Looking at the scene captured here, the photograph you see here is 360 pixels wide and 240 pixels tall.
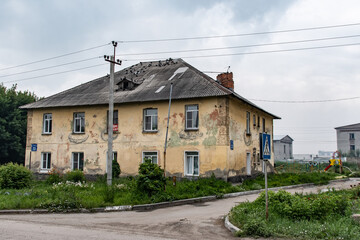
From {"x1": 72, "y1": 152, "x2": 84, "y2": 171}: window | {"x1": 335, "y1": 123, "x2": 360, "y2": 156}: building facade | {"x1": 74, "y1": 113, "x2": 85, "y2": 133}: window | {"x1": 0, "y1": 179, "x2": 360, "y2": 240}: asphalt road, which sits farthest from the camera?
{"x1": 335, "y1": 123, "x2": 360, "y2": 156}: building facade

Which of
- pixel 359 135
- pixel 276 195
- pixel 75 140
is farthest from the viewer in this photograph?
pixel 359 135

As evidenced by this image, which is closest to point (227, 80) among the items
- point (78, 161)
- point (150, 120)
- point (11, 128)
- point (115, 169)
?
point (150, 120)

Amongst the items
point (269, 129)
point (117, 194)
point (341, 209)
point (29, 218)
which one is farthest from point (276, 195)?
point (269, 129)

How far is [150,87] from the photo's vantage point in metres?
23.7

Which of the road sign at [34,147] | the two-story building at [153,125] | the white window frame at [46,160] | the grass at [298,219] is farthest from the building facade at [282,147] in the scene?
the grass at [298,219]

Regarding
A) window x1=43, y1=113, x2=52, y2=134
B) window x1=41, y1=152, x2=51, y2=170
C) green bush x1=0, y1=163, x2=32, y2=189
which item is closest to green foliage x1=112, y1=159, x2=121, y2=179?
green bush x1=0, y1=163, x2=32, y2=189

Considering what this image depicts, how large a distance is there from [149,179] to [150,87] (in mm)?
10624

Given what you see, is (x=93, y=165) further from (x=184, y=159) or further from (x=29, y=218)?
(x=29, y=218)

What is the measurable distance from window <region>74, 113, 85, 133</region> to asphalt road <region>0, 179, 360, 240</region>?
42.4 ft

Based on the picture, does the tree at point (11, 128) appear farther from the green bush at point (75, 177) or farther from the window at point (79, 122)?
the green bush at point (75, 177)

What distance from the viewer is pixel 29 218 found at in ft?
38.8

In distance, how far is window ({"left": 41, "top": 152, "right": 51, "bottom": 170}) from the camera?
26000 mm

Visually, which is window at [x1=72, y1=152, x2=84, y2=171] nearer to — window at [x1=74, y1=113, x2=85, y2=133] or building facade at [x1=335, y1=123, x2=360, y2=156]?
window at [x1=74, y1=113, x2=85, y2=133]

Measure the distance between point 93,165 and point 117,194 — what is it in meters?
9.99
